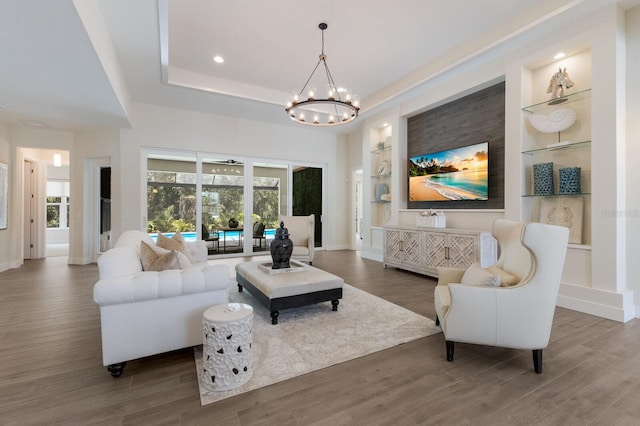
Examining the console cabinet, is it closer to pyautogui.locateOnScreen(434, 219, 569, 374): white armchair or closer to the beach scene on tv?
the beach scene on tv

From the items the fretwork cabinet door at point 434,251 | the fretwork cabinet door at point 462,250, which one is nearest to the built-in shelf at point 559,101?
the fretwork cabinet door at point 462,250

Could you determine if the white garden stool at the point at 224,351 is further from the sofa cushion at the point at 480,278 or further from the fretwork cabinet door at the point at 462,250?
the fretwork cabinet door at the point at 462,250

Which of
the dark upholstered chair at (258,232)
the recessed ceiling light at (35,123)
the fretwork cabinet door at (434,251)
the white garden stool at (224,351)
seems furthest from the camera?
the dark upholstered chair at (258,232)

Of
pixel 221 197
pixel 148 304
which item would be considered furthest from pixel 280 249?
pixel 221 197

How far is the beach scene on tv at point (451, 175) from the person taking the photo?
475 centimetres

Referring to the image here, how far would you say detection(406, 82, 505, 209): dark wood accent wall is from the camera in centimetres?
460

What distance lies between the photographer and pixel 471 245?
14.2ft

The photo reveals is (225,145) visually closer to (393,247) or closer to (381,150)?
(381,150)

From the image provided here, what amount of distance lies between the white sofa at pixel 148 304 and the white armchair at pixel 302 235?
3303mm

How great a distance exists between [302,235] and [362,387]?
4174mm

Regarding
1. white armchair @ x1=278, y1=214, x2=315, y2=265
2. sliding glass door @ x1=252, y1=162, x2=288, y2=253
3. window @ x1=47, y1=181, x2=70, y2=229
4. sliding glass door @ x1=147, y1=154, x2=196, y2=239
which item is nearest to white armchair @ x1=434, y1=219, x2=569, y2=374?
white armchair @ x1=278, y1=214, x2=315, y2=265

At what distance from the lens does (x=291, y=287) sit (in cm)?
306

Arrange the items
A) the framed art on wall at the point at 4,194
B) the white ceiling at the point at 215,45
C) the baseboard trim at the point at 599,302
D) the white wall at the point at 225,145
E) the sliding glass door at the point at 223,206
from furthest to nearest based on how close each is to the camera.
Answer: the sliding glass door at the point at 223,206
the white wall at the point at 225,145
the framed art on wall at the point at 4,194
the baseboard trim at the point at 599,302
the white ceiling at the point at 215,45

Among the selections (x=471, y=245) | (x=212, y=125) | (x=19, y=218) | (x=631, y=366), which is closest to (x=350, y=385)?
(x=631, y=366)
